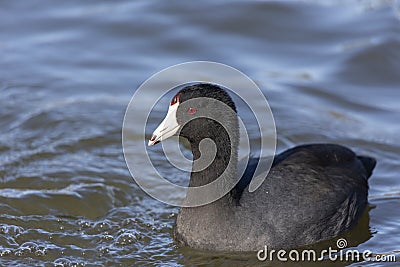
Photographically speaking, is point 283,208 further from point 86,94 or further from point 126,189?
point 86,94

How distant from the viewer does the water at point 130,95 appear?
6129 mm

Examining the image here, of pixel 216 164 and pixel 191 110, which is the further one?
pixel 216 164

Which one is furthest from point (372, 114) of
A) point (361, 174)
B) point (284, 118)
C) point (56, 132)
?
point (56, 132)

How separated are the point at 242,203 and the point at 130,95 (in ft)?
10.8

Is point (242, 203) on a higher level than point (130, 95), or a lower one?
lower

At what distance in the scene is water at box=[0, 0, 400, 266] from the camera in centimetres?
613

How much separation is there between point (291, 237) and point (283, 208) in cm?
21

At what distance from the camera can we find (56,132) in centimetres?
777

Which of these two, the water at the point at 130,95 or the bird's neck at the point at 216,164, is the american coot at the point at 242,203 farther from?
the water at the point at 130,95
